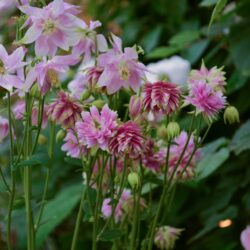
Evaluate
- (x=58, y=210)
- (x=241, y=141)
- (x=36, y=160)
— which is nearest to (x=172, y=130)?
(x=36, y=160)

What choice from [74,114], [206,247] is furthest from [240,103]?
[74,114]

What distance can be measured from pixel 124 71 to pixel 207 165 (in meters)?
0.40

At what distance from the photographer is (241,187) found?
4.05 feet

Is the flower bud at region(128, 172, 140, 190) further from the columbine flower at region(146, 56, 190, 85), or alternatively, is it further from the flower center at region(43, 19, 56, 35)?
the columbine flower at region(146, 56, 190, 85)

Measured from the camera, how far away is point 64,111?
70cm

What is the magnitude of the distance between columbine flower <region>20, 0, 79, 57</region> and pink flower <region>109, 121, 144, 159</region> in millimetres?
105

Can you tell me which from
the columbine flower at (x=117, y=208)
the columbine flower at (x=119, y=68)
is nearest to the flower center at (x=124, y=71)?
the columbine flower at (x=119, y=68)

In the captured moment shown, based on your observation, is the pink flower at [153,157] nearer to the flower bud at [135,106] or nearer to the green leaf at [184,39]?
the flower bud at [135,106]

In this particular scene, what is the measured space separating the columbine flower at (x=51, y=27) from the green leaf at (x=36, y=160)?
0.11m

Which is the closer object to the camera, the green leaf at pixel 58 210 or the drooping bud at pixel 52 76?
the drooping bud at pixel 52 76

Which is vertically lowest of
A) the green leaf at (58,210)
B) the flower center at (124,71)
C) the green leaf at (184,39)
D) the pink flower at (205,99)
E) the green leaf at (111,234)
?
the green leaf at (58,210)

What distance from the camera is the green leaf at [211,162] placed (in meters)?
1.03

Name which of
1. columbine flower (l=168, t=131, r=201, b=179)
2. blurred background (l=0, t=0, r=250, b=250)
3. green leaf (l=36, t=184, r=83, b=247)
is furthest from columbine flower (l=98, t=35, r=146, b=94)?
green leaf (l=36, t=184, r=83, b=247)

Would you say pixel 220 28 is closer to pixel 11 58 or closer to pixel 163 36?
pixel 163 36
